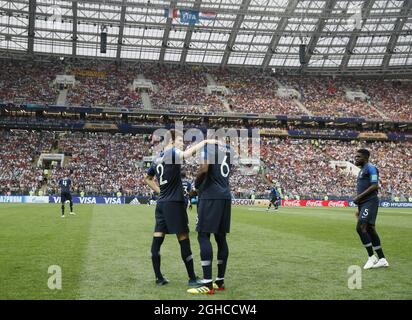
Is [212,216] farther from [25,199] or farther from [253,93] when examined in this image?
[253,93]

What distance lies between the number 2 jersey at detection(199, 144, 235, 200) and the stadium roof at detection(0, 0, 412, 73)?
52.4m

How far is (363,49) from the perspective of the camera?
72.8m

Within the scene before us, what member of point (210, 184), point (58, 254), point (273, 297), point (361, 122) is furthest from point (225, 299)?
point (361, 122)

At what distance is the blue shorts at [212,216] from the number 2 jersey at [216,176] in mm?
97

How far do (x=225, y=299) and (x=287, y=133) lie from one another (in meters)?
63.6

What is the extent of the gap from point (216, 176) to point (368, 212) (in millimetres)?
4011

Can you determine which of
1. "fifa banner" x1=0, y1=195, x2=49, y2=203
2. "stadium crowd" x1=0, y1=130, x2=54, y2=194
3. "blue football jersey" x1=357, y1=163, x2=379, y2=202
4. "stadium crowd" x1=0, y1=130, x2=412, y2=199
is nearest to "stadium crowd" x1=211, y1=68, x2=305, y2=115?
"stadium crowd" x1=0, y1=130, x2=412, y2=199

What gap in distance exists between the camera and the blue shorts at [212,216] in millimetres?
7652

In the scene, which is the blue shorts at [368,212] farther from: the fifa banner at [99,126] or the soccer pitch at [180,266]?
the fifa banner at [99,126]

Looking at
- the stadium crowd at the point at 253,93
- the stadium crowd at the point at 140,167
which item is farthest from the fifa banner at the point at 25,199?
the stadium crowd at the point at 253,93

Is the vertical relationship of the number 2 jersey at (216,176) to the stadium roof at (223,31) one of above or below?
below

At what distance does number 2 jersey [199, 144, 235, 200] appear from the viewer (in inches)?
305

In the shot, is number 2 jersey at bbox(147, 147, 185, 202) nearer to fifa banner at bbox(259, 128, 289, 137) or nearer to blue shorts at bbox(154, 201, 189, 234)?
blue shorts at bbox(154, 201, 189, 234)

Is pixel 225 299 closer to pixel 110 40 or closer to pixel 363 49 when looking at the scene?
pixel 110 40
